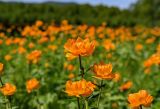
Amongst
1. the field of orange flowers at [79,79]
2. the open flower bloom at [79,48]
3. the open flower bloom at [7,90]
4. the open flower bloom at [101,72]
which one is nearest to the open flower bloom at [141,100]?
the field of orange flowers at [79,79]

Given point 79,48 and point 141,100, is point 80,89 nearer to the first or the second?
point 79,48

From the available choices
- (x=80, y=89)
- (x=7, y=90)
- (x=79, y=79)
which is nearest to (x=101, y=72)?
(x=80, y=89)

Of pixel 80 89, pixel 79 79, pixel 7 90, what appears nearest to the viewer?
pixel 80 89

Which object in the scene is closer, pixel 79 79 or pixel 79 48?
pixel 79 48

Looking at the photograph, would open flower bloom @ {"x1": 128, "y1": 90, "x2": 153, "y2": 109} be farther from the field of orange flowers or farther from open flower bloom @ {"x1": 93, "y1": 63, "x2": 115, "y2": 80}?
open flower bloom @ {"x1": 93, "y1": 63, "x2": 115, "y2": 80}

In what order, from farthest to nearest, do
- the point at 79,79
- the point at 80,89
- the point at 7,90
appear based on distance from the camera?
1. the point at 79,79
2. the point at 7,90
3. the point at 80,89

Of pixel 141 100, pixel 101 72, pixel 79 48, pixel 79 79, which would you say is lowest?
pixel 79 79

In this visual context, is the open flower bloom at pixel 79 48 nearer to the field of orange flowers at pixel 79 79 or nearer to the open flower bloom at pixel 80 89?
the field of orange flowers at pixel 79 79

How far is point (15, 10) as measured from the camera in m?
14.8

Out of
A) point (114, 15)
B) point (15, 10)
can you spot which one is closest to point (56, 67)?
point (15, 10)

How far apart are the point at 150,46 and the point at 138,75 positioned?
312 centimetres

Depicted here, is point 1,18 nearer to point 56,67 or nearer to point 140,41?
point 140,41

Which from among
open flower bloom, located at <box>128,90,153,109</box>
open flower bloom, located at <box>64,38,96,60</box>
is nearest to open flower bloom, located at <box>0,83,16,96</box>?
open flower bloom, located at <box>64,38,96,60</box>

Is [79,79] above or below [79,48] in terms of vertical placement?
below
